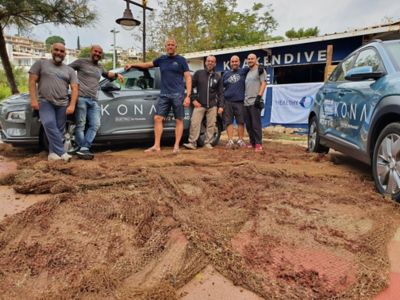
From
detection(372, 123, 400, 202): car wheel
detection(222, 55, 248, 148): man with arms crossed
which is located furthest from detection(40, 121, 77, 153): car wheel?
detection(372, 123, 400, 202): car wheel

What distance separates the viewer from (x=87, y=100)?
5430mm

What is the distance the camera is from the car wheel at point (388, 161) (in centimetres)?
334

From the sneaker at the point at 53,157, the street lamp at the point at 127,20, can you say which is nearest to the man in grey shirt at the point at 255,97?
the sneaker at the point at 53,157

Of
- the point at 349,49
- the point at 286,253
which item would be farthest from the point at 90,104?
the point at 349,49

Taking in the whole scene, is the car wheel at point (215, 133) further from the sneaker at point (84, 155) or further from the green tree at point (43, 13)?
the green tree at point (43, 13)

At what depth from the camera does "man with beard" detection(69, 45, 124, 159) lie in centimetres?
539

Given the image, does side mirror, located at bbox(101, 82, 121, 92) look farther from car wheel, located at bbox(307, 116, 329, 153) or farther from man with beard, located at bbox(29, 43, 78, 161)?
car wheel, located at bbox(307, 116, 329, 153)

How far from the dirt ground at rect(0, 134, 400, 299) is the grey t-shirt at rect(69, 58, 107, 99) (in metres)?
1.41

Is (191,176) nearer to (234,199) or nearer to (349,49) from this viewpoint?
(234,199)

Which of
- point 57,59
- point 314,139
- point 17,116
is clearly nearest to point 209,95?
point 314,139

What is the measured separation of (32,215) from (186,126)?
13.5ft

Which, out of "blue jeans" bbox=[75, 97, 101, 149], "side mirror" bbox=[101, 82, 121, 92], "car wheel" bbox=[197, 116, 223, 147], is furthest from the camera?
"car wheel" bbox=[197, 116, 223, 147]

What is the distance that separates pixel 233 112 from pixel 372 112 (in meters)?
3.46

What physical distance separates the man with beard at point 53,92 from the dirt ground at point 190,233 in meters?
0.64
